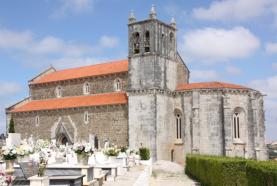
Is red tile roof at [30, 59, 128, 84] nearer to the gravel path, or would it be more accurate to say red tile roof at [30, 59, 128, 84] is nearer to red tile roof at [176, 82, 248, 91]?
red tile roof at [176, 82, 248, 91]

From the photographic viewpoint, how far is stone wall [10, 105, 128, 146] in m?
47.7

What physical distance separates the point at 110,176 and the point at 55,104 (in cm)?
3266

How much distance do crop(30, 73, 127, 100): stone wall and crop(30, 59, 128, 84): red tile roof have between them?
1.85 feet

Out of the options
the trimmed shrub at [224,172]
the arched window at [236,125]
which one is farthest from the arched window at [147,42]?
the trimmed shrub at [224,172]

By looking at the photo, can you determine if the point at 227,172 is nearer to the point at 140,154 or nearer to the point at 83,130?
the point at 140,154

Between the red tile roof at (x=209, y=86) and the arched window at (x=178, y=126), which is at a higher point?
the red tile roof at (x=209, y=86)

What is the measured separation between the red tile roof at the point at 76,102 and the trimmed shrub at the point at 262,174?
3045 cm

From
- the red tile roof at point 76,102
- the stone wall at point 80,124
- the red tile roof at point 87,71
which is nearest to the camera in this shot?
the stone wall at point 80,124

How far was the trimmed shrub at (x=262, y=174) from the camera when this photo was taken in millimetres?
14805

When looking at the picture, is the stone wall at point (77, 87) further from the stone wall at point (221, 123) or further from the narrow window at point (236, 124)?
the narrow window at point (236, 124)

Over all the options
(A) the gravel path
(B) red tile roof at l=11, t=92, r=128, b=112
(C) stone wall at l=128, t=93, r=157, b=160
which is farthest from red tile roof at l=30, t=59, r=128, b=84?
(A) the gravel path

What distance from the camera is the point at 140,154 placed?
43.0m

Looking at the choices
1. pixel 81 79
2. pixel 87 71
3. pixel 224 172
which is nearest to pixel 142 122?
pixel 81 79

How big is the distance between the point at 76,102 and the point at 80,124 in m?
2.96
